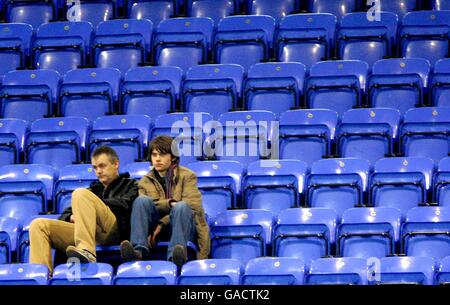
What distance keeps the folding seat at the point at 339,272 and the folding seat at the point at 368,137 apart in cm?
145

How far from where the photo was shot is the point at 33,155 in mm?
8281

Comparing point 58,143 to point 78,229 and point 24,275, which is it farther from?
point 24,275

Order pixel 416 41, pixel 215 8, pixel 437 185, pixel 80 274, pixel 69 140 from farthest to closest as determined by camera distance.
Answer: pixel 215 8
pixel 416 41
pixel 69 140
pixel 437 185
pixel 80 274

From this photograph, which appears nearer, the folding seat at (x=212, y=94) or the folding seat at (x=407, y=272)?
the folding seat at (x=407, y=272)

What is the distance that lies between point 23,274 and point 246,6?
3658 millimetres

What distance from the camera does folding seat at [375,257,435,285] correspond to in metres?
6.53

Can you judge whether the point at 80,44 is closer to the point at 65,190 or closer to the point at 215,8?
the point at 215,8

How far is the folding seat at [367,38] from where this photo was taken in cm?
891

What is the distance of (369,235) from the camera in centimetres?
711

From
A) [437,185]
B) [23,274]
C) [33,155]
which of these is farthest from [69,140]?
[437,185]

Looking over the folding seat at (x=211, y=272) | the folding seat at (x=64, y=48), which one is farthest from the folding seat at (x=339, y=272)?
the folding seat at (x=64, y=48)

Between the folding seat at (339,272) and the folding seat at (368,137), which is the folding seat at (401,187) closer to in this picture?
the folding seat at (368,137)

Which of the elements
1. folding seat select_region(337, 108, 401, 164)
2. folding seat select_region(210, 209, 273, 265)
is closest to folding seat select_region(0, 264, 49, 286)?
folding seat select_region(210, 209, 273, 265)

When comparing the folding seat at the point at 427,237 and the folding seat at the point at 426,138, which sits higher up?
the folding seat at the point at 426,138
